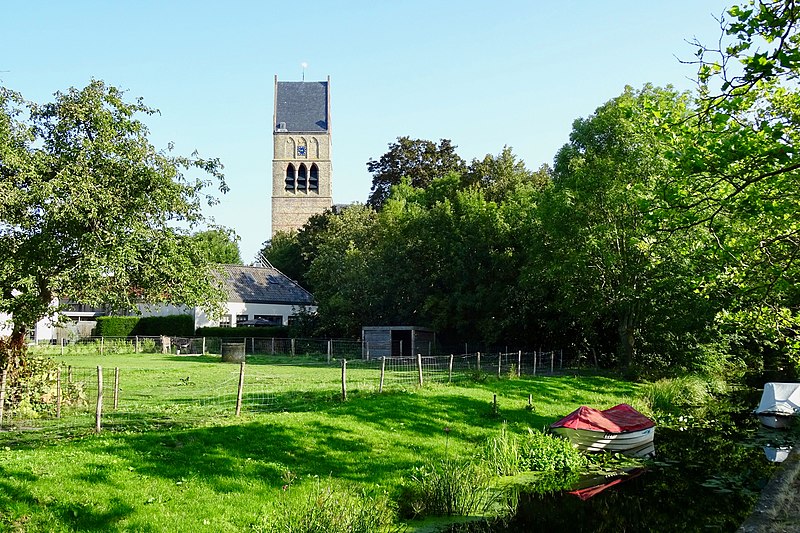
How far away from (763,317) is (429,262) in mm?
33390

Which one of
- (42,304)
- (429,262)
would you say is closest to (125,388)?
(42,304)

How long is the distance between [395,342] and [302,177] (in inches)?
2719

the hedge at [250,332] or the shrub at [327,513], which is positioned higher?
the hedge at [250,332]

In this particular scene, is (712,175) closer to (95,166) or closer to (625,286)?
(95,166)

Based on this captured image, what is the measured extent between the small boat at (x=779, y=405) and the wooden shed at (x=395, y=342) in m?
24.1

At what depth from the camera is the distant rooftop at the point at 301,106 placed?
10881cm

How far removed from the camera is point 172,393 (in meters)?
23.7

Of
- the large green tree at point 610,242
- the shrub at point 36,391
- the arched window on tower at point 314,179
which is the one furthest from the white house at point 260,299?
the shrub at point 36,391

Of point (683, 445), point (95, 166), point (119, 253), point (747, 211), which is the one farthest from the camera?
point (683, 445)

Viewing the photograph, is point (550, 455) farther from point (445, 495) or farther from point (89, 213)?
point (89, 213)

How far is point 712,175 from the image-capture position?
11.8 m

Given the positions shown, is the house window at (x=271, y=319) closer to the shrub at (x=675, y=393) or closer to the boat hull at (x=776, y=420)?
the shrub at (x=675, y=393)

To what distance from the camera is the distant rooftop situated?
10881 centimetres

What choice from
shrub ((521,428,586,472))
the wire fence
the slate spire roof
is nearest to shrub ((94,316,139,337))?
the slate spire roof
